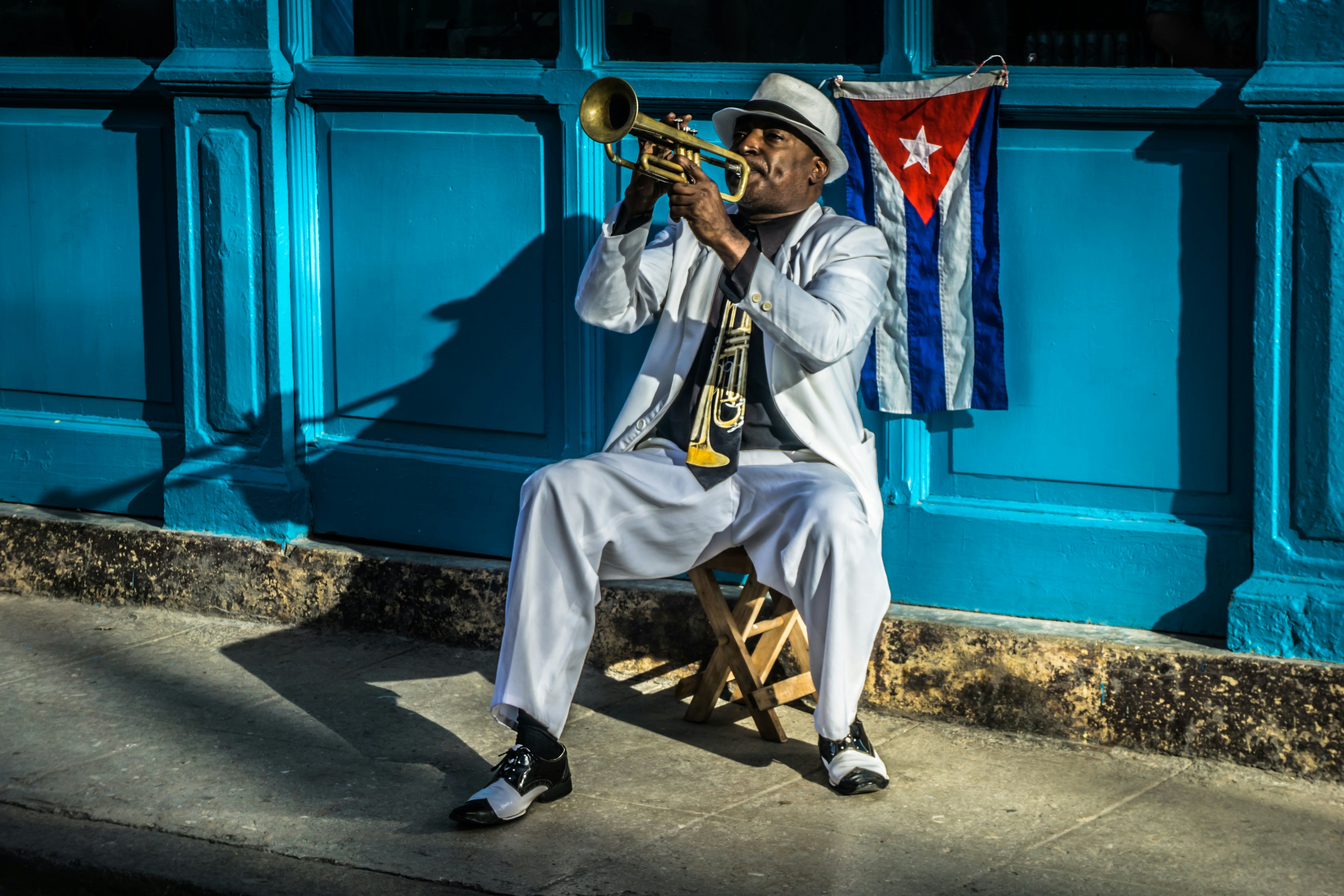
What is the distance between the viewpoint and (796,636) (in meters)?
4.45

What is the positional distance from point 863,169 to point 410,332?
1.68 m

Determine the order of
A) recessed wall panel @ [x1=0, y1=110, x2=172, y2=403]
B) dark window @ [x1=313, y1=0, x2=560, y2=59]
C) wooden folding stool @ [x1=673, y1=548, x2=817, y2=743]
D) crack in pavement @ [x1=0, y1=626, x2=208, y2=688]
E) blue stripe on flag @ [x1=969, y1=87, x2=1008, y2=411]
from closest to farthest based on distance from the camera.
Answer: wooden folding stool @ [x1=673, y1=548, x2=817, y2=743], blue stripe on flag @ [x1=969, y1=87, x2=1008, y2=411], crack in pavement @ [x1=0, y1=626, x2=208, y2=688], dark window @ [x1=313, y1=0, x2=560, y2=59], recessed wall panel @ [x1=0, y1=110, x2=172, y2=403]

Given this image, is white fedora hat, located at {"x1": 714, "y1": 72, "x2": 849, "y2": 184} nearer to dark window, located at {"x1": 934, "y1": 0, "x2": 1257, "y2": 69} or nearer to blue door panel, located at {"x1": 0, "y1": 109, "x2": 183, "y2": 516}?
dark window, located at {"x1": 934, "y1": 0, "x2": 1257, "y2": 69}

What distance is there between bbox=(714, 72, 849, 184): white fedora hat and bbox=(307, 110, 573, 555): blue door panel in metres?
0.98

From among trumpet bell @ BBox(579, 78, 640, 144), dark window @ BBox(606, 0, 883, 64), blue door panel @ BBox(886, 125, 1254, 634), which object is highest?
dark window @ BBox(606, 0, 883, 64)

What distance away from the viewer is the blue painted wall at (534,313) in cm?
410

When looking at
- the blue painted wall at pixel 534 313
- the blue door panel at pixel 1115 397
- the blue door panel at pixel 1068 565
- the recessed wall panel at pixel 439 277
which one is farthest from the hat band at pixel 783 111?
the blue door panel at pixel 1068 565

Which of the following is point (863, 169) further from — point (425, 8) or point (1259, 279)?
point (425, 8)

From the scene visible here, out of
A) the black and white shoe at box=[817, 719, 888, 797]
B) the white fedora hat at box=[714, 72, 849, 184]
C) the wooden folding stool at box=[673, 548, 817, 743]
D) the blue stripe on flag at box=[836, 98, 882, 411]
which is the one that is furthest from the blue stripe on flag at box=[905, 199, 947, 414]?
the black and white shoe at box=[817, 719, 888, 797]

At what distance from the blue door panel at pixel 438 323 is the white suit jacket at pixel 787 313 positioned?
627 millimetres

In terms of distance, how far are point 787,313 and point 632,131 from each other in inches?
22.6

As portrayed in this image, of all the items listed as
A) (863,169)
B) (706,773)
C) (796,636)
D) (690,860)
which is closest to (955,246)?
(863,169)

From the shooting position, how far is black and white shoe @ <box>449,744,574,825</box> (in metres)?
3.73

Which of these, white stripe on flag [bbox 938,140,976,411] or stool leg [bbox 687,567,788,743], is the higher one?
white stripe on flag [bbox 938,140,976,411]
